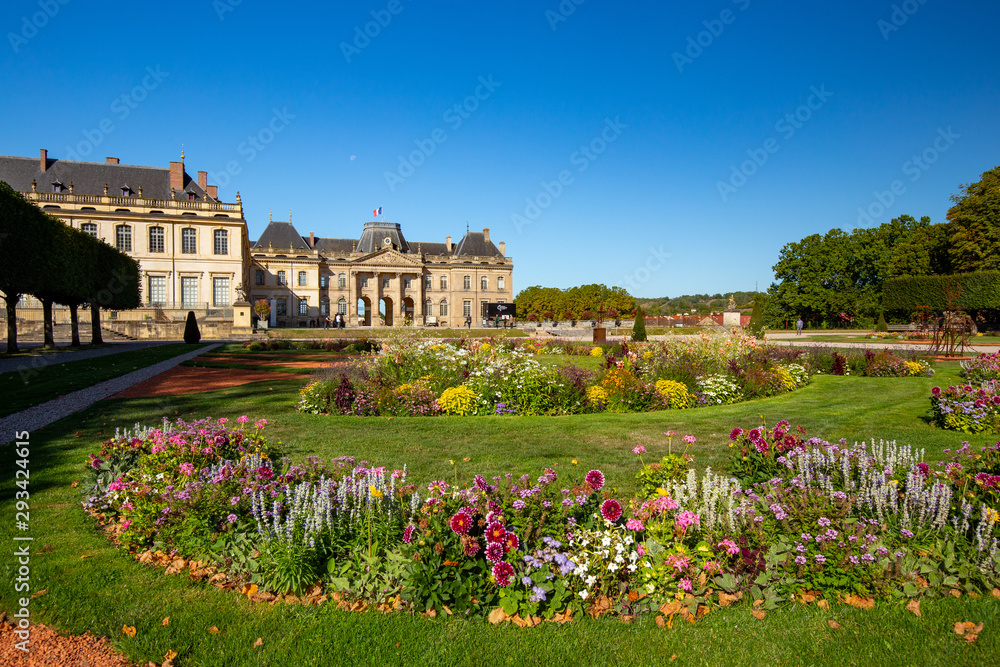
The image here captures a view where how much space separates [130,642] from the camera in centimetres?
257

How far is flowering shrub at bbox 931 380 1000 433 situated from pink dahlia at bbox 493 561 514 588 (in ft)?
22.0

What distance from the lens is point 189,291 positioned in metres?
46.0

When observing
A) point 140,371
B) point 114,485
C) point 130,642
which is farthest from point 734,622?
point 140,371

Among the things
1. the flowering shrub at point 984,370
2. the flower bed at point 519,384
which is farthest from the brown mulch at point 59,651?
the flowering shrub at point 984,370

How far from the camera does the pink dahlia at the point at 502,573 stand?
284 cm

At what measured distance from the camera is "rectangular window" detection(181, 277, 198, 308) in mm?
45781

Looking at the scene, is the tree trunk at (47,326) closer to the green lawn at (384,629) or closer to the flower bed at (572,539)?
the green lawn at (384,629)

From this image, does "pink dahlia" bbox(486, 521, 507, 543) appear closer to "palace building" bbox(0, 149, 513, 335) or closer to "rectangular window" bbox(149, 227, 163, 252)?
"palace building" bbox(0, 149, 513, 335)

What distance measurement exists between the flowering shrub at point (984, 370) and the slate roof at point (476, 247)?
64012mm

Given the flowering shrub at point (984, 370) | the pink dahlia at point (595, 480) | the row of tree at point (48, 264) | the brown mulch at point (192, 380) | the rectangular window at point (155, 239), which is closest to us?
the pink dahlia at point (595, 480)

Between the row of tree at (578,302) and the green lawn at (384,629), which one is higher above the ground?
the row of tree at (578,302)

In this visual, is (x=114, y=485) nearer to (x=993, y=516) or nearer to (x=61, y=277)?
(x=993, y=516)

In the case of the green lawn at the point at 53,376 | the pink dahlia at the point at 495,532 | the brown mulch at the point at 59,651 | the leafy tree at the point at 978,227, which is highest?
the leafy tree at the point at 978,227

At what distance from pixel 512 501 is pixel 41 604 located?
2.59 m
